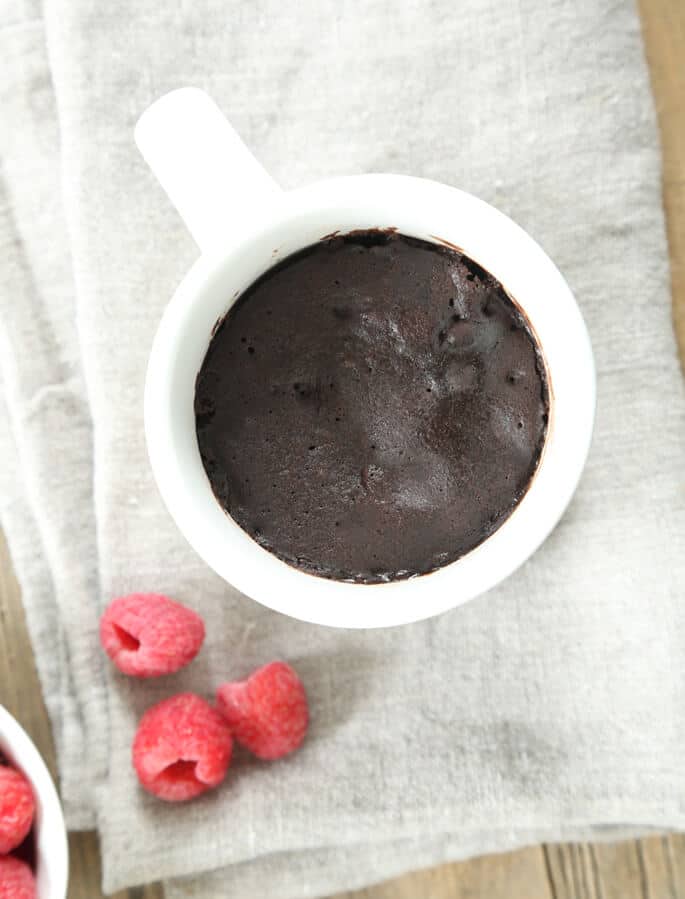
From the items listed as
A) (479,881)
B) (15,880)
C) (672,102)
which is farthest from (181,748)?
(672,102)

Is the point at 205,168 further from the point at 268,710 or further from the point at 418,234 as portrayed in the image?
the point at 268,710

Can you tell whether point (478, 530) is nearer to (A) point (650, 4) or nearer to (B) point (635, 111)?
(B) point (635, 111)

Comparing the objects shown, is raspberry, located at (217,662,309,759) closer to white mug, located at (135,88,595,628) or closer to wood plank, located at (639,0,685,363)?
white mug, located at (135,88,595,628)

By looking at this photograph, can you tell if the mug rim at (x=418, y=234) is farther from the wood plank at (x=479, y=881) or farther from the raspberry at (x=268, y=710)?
the wood plank at (x=479, y=881)

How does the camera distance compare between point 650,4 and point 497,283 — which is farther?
point 650,4

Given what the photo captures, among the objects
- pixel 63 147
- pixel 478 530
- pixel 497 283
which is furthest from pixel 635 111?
pixel 63 147

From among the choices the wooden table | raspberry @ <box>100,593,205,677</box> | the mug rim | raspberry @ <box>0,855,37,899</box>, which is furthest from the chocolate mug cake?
raspberry @ <box>0,855,37,899</box>
